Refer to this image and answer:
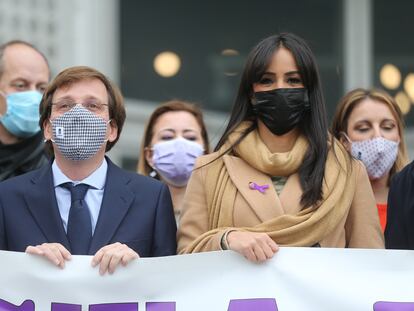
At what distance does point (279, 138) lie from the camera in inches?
164

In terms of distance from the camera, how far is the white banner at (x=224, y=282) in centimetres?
388

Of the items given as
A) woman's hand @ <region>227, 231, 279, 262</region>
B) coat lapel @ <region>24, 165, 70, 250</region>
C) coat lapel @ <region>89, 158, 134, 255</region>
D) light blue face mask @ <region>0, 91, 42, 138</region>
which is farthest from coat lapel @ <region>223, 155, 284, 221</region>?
light blue face mask @ <region>0, 91, 42, 138</region>

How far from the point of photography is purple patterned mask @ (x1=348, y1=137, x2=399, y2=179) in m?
4.84

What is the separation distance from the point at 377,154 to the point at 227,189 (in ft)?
3.59

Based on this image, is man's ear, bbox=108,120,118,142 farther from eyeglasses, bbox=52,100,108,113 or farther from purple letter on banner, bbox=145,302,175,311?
purple letter on banner, bbox=145,302,175,311

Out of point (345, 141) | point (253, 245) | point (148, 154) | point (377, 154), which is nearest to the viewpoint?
point (253, 245)

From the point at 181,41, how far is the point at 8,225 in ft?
18.8

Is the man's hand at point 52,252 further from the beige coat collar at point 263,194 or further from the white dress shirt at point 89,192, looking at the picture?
Result: the beige coat collar at point 263,194

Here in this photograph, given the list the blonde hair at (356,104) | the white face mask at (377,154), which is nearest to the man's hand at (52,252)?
the white face mask at (377,154)

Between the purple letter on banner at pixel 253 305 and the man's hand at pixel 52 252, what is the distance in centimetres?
64

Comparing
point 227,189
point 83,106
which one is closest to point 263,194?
point 227,189

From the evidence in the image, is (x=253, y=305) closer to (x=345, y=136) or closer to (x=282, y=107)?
(x=282, y=107)

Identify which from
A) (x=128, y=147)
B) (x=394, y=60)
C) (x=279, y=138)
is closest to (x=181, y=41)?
(x=128, y=147)

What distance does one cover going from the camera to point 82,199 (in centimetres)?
401
